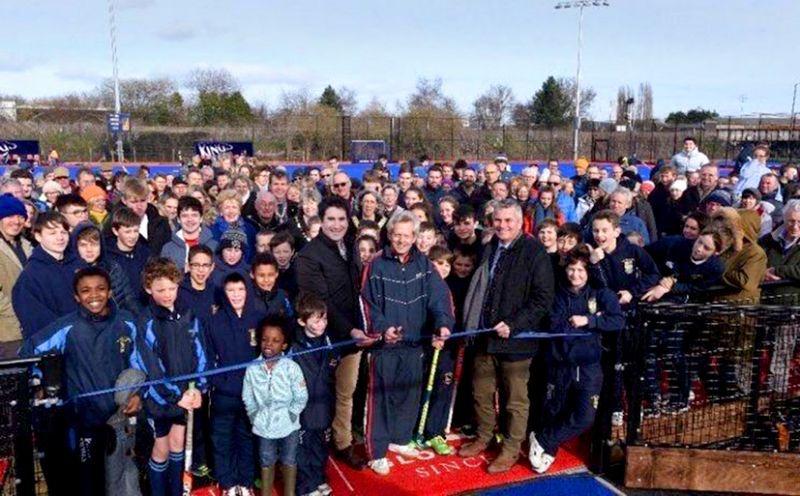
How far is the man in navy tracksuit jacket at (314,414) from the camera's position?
4.35m

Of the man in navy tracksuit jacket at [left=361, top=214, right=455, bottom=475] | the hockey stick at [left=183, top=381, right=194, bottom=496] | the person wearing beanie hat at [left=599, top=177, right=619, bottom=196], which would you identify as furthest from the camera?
the person wearing beanie hat at [left=599, top=177, right=619, bottom=196]

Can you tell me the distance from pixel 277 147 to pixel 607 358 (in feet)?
113

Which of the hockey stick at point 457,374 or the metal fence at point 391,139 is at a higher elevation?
the metal fence at point 391,139

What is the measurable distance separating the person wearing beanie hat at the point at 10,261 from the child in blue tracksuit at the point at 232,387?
59.7 inches

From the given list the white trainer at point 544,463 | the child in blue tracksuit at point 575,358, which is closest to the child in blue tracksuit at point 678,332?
the child in blue tracksuit at point 575,358

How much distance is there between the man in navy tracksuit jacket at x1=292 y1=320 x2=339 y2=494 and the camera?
14.3 feet

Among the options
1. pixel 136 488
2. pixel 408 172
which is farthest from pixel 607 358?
pixel 408 172

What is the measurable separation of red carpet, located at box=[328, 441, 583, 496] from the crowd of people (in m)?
0.08

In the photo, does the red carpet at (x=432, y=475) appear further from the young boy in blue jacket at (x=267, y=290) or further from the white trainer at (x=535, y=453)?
the young boy in blue jacket at (x=267, y=290)

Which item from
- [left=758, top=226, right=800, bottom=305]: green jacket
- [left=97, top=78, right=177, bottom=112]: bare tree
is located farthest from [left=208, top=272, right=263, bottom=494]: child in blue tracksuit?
[left=97, top=78, right=177, bottom=112]: bare tree

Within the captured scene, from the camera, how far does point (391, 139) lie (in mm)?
34656

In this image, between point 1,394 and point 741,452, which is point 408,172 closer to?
point 741,452

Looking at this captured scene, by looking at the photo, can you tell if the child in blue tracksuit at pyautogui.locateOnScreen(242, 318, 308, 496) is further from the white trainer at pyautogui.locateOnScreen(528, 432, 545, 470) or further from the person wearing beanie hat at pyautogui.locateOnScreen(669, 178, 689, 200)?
the person wearing beanie hat at pyautogui.locateOnScreen(669, 178, 689, 200)

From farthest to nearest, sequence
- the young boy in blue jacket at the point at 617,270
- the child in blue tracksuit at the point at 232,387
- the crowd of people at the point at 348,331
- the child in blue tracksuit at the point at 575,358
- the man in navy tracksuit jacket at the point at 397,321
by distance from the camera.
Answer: the young boy in blue jacket at the point at 617,270 < the child in blue tracksuit at the point at 575,358 < the man in navy tracksuit jacket at the point at 397,321 < the child in blue tracksuit at the point at 232,387 < the crowd of people at the point at 348,331
